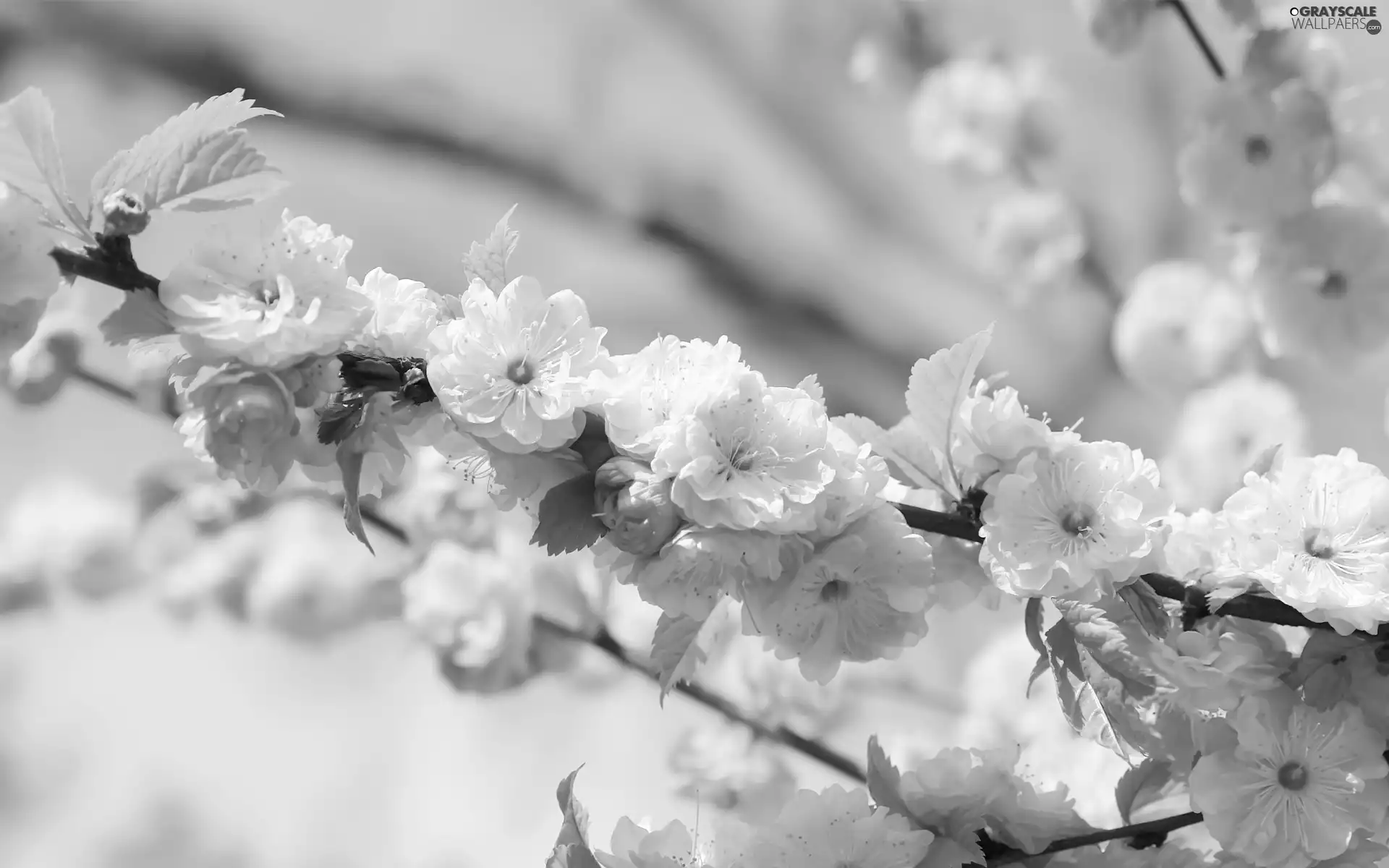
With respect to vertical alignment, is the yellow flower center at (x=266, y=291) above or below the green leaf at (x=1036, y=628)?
above

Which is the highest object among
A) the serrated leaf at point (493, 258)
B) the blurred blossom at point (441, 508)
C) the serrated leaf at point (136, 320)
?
the serrated leaf at point (493, 258)

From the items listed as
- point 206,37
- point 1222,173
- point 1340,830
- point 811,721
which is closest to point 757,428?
point 1340,830

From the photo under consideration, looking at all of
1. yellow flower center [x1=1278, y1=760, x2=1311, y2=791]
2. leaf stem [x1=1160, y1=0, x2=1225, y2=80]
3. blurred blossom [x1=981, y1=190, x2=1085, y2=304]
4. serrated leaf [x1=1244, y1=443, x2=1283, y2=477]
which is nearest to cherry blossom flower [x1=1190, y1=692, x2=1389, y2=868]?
yellow flower center [x1=1278, y1=760, x2=1311, y2=791]

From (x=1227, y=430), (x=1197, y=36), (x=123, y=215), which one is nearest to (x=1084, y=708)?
(x=123, y=215)

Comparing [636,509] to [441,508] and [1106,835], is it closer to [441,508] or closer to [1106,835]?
[1106,835]

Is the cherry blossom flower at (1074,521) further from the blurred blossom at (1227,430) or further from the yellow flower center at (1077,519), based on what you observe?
the blurred blossom at (1227,430)

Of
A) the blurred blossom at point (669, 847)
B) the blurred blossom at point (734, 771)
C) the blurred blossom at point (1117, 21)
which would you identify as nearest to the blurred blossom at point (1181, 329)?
the blurred blossom at point (1117, 21)
